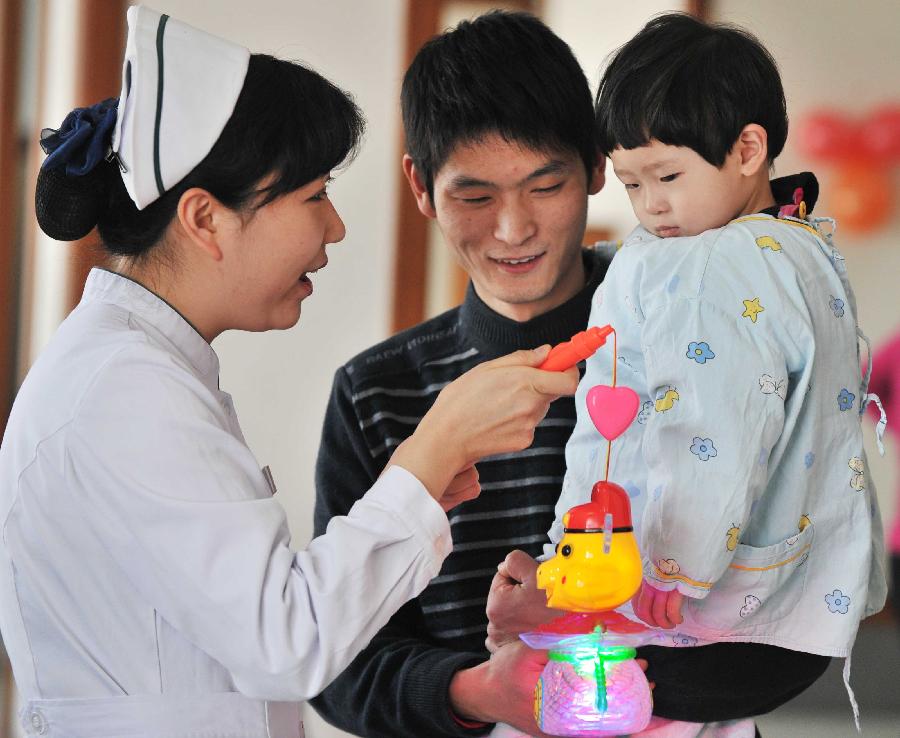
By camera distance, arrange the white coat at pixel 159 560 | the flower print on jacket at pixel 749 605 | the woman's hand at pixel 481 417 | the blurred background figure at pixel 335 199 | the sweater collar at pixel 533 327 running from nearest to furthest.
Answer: the white coat at pixel 159 560, the woman's hand at pixel 481 417, the flower print on jacket at pixel 749 605, the sweater collar at pixel 533 327, the blurred background figure at pixel 335 199

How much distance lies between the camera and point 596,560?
43.6 inches

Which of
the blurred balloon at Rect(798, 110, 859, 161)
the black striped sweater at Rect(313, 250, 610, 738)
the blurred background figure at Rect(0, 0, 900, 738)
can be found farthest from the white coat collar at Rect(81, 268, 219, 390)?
the blurred balloon at Rect(798, 110, 859, 161)

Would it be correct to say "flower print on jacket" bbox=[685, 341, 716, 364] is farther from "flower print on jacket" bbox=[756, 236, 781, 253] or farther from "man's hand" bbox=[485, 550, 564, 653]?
"man's hand" bbox=[485, 550, 564, 653]

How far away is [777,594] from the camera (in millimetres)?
1323

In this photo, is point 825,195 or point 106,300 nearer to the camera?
point 106,300

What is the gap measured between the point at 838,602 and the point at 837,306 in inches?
13.4

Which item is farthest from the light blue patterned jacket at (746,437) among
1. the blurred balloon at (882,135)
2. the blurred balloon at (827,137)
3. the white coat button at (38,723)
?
the blurred balloon at (882,135)

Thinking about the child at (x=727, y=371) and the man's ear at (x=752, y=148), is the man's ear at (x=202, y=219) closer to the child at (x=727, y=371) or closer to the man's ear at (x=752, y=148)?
the child at (x=727, y=371)

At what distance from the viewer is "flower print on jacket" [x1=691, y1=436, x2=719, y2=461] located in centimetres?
121

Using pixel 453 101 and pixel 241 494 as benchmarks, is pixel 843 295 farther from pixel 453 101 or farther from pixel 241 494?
pixel 241 494

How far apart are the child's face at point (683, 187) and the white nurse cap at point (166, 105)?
0.51 meters

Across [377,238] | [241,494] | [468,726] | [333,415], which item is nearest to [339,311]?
[377,238]

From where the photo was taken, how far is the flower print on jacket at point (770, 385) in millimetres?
1222

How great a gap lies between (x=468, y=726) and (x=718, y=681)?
1.15ft
